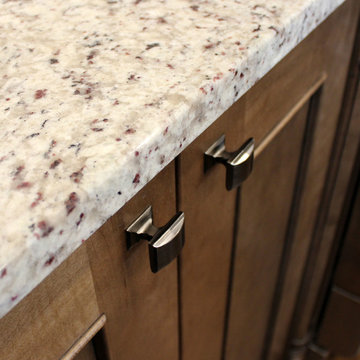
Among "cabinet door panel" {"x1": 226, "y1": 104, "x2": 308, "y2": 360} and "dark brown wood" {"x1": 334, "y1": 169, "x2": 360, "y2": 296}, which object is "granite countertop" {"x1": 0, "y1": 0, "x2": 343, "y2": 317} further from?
"dark brown wood" {"x1": 334, "y1": 169, "x2": 360, "y2": 296}

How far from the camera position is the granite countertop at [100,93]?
25 centimetres

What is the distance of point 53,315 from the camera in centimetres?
30

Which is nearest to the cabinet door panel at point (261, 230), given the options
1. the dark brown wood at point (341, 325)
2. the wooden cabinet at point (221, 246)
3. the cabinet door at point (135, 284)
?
the wooden cabinet at point (221, 246)

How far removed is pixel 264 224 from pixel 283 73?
214mm

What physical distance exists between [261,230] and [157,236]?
302 millimetres

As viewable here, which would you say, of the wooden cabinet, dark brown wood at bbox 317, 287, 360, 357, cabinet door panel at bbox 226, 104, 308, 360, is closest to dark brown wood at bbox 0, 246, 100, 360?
the wooden cabinet

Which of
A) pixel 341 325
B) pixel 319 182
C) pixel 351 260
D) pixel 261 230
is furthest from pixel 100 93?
pixel 341 325

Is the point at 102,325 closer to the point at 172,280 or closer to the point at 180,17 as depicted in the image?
the point at 172,280

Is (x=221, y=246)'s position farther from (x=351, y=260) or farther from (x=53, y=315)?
(x=351, y=260)

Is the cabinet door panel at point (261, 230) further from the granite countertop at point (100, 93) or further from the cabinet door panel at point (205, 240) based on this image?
the granite countertop at point (100, 93)

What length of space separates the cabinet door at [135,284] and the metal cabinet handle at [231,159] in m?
0.05

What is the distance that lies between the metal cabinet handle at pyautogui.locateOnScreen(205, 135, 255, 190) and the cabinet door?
0.05 meters

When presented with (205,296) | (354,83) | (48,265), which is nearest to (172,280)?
(205,296)

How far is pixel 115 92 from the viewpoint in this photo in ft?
1.03
